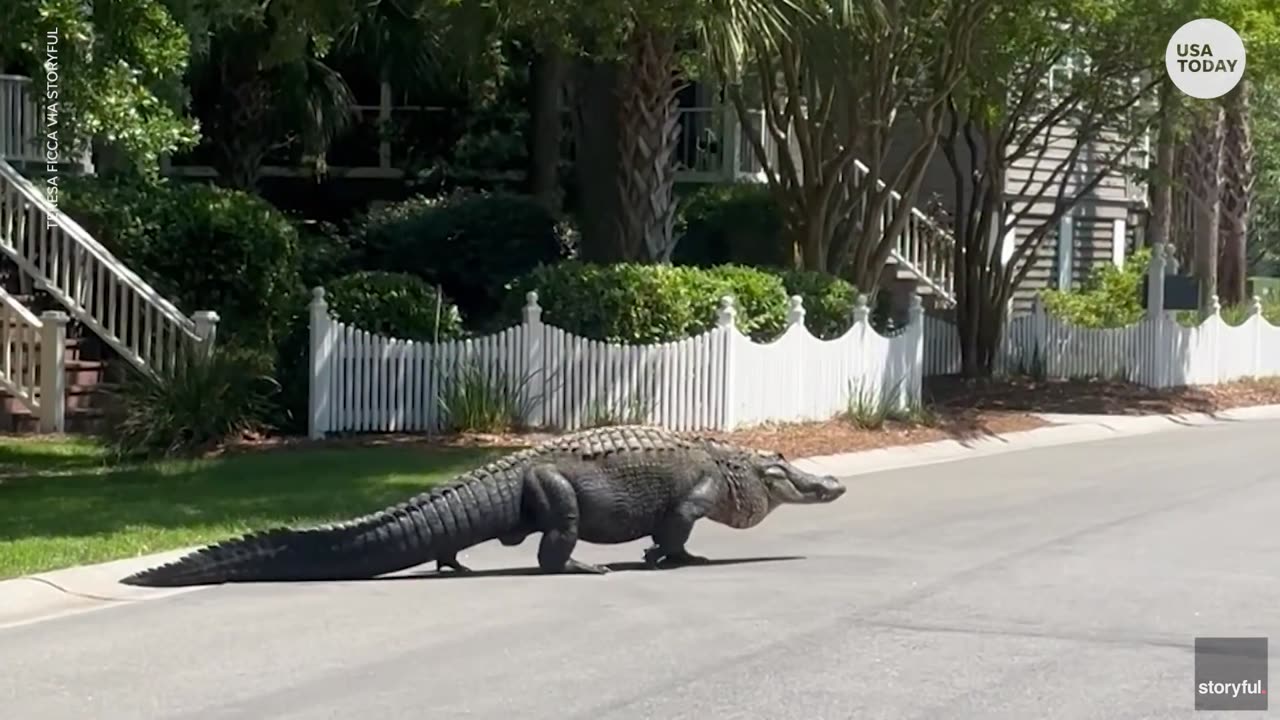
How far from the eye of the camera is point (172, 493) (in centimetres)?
1494

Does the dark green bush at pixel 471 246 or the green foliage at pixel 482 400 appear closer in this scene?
the green foliage at pixel 482 400

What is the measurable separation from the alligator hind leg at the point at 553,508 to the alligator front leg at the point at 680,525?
2.09ft

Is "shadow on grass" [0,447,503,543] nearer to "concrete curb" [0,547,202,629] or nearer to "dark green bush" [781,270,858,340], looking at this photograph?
"concrete curb" [0,547,202,629]

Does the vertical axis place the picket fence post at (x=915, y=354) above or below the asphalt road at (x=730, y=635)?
above

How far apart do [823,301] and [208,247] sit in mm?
6744

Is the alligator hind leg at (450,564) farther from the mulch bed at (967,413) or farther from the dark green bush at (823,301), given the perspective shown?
the dark green bush at (823,301)

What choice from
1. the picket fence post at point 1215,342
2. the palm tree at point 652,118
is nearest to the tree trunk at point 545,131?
the palm tree at point 652,118

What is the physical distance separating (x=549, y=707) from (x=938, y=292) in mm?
22721

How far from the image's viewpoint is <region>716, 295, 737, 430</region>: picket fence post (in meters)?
19.4

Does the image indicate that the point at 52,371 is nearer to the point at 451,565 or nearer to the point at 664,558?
the point at 451,565

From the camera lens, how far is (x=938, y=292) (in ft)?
99.3

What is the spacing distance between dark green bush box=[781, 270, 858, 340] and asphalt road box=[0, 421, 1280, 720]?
7.50 meters

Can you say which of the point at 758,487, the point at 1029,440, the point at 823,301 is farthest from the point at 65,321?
the point at 1029,440

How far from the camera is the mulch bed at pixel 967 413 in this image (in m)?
18.6
